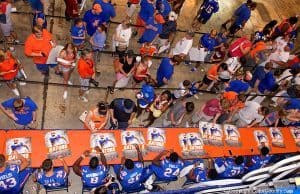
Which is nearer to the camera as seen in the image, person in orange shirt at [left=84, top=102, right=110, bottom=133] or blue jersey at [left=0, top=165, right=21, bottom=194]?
blue jersey at [left=0, top=165, right=21, bottom=194]

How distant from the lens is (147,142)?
7.27m

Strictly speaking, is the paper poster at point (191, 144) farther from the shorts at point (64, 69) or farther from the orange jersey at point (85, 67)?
the shorts at point (64, 69)

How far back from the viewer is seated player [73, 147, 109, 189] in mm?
6380

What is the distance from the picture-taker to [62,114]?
28.0 feet

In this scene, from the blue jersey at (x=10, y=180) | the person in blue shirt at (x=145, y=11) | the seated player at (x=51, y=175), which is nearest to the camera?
the blue jersey at (x=10, y=180)

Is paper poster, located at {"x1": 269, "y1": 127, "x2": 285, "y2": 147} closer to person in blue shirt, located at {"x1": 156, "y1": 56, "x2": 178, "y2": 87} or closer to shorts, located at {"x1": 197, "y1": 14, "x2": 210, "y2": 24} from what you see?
person in blue shirt, located at {"x1": 156, "y1": 56, "x2": 178, "y2": 87}

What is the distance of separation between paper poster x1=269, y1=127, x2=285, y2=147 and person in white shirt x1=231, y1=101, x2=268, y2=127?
0.38 m

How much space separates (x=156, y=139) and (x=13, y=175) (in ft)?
8.67

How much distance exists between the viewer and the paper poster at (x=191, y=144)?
7402mm

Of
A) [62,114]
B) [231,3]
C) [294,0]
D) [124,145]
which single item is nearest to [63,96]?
[62,114]

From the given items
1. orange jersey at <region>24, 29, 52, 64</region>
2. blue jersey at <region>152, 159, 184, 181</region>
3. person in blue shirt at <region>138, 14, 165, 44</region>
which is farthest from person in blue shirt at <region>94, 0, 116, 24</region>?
Result: blue jersey at <region>152, 159, 184, 181</region>

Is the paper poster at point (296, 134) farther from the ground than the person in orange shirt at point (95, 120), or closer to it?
closer to it

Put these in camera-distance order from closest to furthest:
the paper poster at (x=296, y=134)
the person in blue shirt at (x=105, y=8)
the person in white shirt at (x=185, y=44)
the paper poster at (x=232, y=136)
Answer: the paper poster at (x=232, y=136) < the paper poster at (x=296, y=134) < the person in blue shirt at (x=105, y=8) < the person in white shirt at (x=185, y=44)

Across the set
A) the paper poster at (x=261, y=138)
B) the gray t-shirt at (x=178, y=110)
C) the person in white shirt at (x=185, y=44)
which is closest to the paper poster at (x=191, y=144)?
the gray t-shirt at (x=178, y=110)
